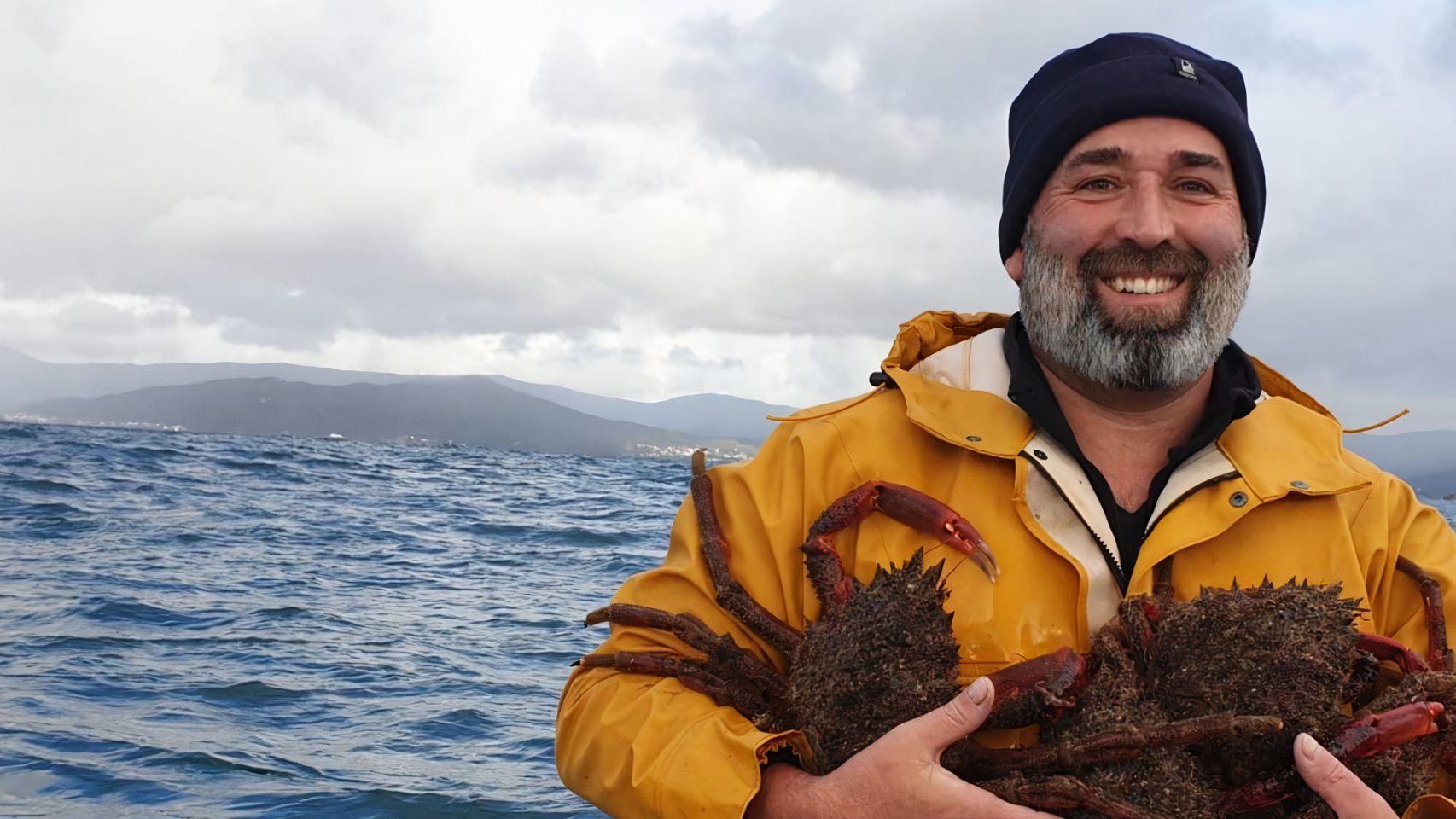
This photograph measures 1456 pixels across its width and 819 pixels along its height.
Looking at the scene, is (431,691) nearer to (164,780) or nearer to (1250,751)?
(164,780)

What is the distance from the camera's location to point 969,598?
277 cm

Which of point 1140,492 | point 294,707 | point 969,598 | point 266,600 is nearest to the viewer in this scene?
point 969,598

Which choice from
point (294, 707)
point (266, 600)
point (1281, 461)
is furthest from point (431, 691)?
point (1281, 461)

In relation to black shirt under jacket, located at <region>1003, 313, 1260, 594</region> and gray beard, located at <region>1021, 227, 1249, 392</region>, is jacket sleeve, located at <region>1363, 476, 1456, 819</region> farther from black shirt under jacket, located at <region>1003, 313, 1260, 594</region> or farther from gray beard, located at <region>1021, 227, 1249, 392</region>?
gray beard, located at <region>1021, 227, 1249, 392</region>

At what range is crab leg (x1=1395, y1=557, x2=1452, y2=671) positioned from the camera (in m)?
2.77

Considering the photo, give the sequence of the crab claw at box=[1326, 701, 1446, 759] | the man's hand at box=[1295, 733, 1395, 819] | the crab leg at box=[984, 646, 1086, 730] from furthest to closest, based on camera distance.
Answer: the crab leg at box=[984, 646, 1086, 730] → the crab claw at box=[1326, 701, 1446, 759] → the man's hand at box=[1295, 733, 1395, 819]

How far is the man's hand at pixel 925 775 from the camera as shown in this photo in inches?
91.0

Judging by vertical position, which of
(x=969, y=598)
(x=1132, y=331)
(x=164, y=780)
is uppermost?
(x=1132, y=331)

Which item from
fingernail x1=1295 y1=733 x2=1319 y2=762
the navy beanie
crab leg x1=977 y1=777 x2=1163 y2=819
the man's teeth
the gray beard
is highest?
the navy beanie

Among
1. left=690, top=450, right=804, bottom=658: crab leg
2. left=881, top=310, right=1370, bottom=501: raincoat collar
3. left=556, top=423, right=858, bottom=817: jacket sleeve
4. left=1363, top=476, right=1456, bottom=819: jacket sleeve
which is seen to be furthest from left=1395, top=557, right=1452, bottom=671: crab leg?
left=690, top=450, right=804, bottom=658: crab leg

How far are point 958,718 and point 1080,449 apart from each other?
1146 millimetres

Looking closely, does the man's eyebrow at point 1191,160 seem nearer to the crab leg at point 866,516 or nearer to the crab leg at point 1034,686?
the crab leg at point 866,516

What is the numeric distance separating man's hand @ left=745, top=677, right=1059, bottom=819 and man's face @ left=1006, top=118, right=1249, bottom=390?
1.19 metres

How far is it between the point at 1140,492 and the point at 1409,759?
953 millimetres
